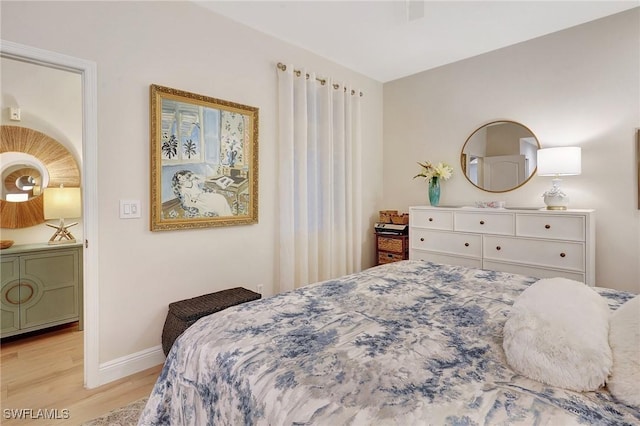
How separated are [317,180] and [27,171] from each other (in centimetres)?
283

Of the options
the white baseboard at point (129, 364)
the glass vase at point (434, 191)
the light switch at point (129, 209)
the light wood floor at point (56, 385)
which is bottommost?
the light wood floor at point (56, 385)

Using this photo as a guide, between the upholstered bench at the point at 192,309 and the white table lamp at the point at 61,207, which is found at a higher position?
the white table lamp at the point at 61,207

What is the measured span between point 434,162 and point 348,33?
5.61 ft

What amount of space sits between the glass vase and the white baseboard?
2901 mm

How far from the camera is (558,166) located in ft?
8.95

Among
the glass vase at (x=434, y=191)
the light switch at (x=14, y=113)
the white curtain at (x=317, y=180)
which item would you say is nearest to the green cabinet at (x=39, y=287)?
the light switch at (x=14, y=113)

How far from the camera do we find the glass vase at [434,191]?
141 inches

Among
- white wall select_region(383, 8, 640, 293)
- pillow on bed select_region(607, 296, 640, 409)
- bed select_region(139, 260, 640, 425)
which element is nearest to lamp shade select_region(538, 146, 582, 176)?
white wall select_region(383, 8, 640, 293)

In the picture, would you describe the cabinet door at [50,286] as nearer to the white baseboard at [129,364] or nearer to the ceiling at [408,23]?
the white baseboard at [129,364]

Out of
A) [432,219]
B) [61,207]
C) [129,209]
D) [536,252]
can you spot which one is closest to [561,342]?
[536,252]

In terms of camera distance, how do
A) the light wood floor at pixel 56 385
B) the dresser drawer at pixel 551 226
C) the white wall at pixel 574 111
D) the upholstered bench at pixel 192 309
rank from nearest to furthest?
1. the light wood floor at pixel 56 385
2. the upholstered bench at pixel 192 309
3. the dresser drawer at pixel 551 226
4. the white wall at pixel 574 111

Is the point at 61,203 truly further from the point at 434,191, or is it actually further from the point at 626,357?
the point at 626,357

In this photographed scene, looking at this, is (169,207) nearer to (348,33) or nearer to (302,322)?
(302,322)

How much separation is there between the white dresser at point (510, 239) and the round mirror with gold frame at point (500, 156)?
52cm
